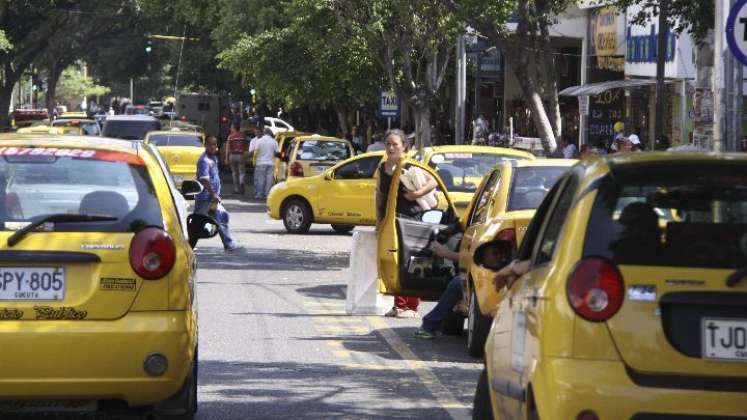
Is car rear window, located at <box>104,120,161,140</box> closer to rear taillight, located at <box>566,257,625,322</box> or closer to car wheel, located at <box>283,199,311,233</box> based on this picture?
car wheel, located at <box>283,199,311,233</box>

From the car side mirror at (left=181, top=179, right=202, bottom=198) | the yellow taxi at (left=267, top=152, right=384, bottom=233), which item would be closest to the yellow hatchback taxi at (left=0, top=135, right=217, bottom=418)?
the car side mirror at (left=181, top=179, right=202, bottom=198)

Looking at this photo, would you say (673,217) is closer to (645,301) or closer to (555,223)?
(645,301)

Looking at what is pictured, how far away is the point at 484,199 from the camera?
12.4m

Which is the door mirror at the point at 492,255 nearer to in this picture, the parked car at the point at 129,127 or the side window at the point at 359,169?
the side window at the point at 359,169

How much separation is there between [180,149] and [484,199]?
25.0 metres

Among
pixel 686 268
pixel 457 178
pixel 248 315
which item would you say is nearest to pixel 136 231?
pixel 686 268

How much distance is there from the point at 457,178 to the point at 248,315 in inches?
244

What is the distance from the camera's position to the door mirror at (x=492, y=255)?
23.3 feet

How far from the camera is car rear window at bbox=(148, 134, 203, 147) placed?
37094 millimetres

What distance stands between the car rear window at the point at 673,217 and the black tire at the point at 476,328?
17.2 ft

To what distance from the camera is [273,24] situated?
44062 millimetres

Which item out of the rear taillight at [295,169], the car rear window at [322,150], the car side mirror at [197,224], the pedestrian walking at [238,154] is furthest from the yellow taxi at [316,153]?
the car side mirror at [197,224]

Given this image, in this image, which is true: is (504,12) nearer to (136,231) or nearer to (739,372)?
(136,231)

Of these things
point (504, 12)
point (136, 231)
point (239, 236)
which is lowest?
point (239, 236)
